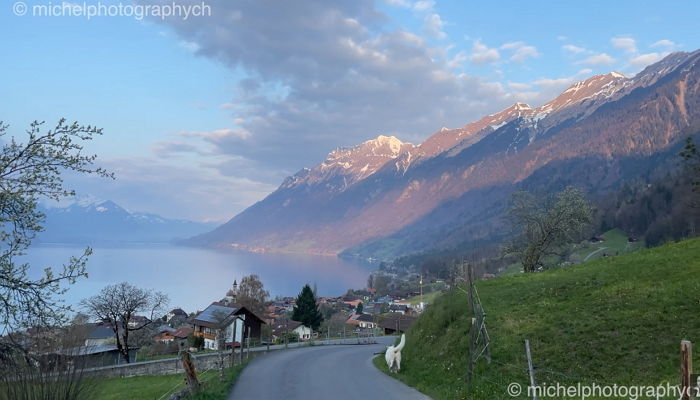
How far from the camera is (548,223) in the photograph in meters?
49.0

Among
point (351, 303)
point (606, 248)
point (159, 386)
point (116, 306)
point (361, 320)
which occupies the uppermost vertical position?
point (606, 248)

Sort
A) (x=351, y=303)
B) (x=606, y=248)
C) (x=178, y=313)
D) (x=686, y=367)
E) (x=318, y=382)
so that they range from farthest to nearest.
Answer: (x=351, y=303), (x=606, y=248), (x=178, y=313), (x=318, y=382), (x=686, y=367)

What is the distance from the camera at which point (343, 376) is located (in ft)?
79.6

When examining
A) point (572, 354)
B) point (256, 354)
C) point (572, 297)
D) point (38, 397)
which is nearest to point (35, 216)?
point (38, 397)

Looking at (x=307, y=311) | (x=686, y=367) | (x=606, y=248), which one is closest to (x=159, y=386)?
(x=686, y=367)

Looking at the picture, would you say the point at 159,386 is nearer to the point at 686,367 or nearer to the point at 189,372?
the point at 189,372

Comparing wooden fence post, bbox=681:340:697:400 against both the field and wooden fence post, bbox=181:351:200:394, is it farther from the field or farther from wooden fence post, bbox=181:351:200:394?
the field

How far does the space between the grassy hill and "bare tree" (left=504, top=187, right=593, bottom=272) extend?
63.4 feet

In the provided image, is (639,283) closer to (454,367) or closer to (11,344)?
(454,367)

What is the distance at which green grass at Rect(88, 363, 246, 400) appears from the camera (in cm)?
1880

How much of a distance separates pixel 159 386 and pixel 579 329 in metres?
27.5

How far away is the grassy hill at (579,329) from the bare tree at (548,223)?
1931 cm

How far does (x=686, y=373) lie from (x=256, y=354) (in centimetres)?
3388

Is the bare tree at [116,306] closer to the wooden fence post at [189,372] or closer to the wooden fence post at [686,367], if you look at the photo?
the wooden fence post at [189,372]
